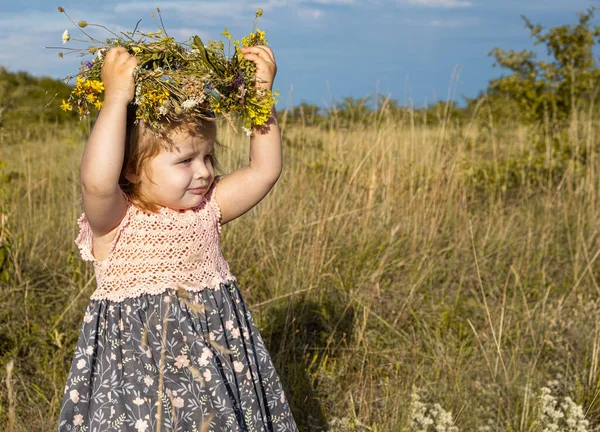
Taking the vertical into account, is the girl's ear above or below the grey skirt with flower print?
above

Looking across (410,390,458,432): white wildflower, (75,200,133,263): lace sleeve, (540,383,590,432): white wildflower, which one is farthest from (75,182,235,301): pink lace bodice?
(540,383,590,432): white wildflower

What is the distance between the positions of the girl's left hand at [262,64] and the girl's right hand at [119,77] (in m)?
0.32

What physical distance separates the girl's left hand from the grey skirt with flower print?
0.58 metres

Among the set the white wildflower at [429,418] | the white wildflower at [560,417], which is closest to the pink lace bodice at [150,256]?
the white wildflower at [429,418]

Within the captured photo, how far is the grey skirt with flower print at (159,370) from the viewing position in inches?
69.1

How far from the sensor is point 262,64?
186 centimetres

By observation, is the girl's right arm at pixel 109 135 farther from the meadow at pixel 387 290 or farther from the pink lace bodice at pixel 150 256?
the meadow at pixel 387 290

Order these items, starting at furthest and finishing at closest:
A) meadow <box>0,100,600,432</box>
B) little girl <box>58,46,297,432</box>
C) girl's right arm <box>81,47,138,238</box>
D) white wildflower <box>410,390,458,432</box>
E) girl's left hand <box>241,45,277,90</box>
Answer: meadow <box>0,100,600,432</box> < white wildflower <box>410,390,458,432</box> < girl's left hand <box>241,45,277,90</box> < little girl <box>58,46,297,432</box> < girl's right arm <box>81,47,138,238</box>

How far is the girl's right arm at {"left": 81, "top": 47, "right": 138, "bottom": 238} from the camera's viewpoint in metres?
1.64

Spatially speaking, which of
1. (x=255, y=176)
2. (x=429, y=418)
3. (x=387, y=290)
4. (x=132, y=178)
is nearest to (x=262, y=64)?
(x=255, y=176)

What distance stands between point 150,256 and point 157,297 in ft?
0.36

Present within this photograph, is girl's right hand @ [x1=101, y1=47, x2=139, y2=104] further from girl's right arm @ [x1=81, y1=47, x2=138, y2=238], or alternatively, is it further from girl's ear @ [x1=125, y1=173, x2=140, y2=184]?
girl's ear @ [x1=125, y1=173, x2=140, y2=184]

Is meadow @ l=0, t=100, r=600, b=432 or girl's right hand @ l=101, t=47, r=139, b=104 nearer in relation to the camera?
Result: girl's right hand @ l=101, t=47, r=139, b=104

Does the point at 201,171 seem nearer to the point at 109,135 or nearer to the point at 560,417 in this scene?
the point at 109,135
